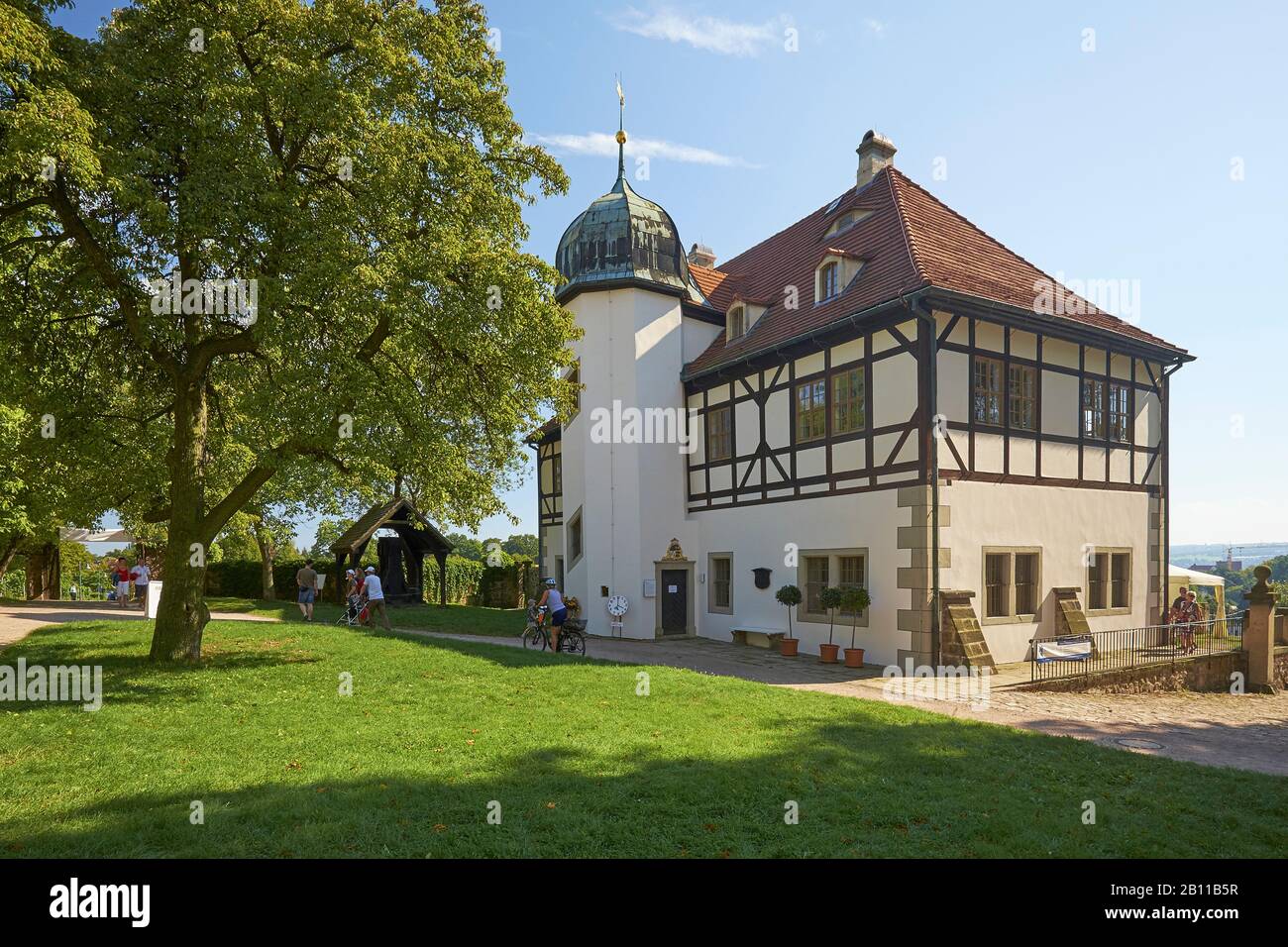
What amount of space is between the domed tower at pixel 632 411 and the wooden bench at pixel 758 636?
2213mm

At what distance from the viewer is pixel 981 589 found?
54.0 ft

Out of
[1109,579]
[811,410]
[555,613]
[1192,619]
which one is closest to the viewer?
[555,613]

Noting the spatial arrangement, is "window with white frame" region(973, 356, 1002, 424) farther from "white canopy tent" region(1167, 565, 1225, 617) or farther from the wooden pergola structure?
the wooden pergola structure

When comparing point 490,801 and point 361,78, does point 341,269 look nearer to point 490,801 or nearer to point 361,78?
point 361,78

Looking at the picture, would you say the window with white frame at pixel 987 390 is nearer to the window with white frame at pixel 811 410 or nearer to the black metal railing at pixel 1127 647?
the window with white frame at pixel 811 410

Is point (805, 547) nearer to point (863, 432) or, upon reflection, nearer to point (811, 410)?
point (863, 432)

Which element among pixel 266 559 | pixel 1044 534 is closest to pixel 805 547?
pixel 1044 534

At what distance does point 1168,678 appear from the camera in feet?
55.2

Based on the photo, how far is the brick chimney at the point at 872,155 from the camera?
2353 centimetres

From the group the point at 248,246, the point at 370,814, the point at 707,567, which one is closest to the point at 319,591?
the point at 707,567

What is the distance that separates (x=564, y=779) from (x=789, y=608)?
13.2 metres

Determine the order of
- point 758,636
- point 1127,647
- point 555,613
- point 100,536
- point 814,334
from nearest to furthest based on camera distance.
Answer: point 555,613 → point 1127,647 → point 814,334 → point 758,636 → point 100,536

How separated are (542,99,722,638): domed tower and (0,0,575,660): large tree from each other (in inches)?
348

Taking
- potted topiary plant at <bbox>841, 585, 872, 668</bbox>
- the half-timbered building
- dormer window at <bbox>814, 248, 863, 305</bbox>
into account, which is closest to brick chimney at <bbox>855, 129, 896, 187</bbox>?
the half-timbered building
